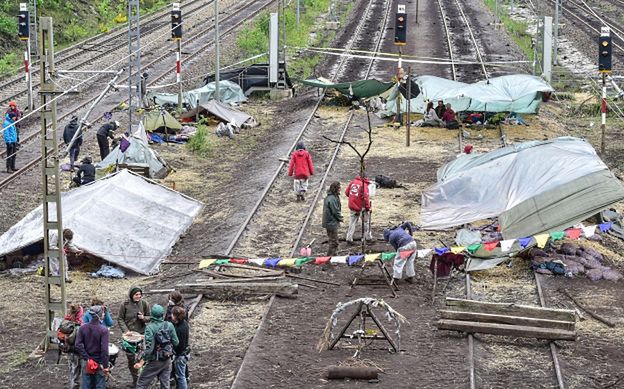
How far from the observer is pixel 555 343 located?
18.0 m

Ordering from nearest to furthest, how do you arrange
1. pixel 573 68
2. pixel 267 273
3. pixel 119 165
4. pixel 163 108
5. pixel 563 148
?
pixel 267 273 < pixel 563 148 < pixel 119 165 < pixel 163 108 < pixel 573 68

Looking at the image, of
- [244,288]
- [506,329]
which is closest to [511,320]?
[506,329]

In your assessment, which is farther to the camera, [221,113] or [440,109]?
[221,113]

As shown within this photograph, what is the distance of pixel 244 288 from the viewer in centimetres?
2002

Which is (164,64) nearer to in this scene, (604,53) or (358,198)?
(604,53)

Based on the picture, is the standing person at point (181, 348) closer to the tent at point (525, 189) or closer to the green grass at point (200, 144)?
the tent at point (525, 189)

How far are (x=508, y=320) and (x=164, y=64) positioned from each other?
33666 mm

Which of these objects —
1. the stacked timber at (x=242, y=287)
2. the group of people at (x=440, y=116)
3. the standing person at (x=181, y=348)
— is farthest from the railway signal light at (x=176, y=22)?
the standing person at (x=181, y=348)

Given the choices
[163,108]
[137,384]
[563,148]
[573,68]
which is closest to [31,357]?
[137,384]

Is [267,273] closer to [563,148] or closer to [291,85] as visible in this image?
[563,148]

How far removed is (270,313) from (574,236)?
6082 mm

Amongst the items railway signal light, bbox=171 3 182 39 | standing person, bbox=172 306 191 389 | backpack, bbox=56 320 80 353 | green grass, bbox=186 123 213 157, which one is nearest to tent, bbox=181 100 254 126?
railway signal light, bbox=171 3 182 39

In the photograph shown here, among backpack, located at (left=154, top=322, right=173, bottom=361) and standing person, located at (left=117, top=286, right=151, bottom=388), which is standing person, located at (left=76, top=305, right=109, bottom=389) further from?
standing person, located at (left=117, top=286, right=151, bottom=388)

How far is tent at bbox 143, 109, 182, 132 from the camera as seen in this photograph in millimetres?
34875
